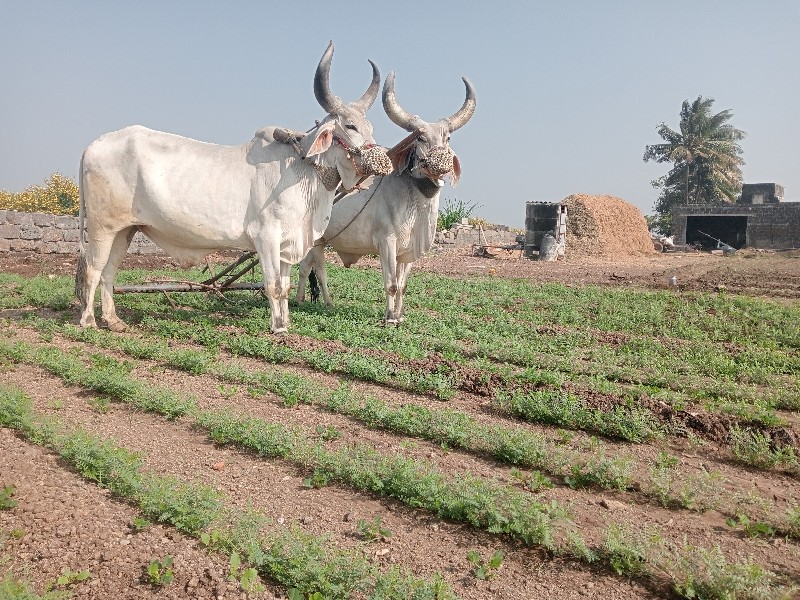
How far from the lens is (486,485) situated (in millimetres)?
4324

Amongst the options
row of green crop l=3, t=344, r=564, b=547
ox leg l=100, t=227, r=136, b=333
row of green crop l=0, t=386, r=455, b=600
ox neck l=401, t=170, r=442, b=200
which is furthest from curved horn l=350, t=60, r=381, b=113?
row of green crop l=0, t=386, r=455, b=600

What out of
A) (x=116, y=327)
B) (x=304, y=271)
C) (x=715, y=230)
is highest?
(x=715, y=230)

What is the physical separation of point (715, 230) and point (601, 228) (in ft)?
37.9

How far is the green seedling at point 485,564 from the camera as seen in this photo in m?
3.53

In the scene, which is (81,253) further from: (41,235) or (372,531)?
(41,235)

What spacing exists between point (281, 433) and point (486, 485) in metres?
1.68

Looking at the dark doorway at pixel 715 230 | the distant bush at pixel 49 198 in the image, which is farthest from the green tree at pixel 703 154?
the distant bush at pixel 49 198

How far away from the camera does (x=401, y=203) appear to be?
9.67 metres

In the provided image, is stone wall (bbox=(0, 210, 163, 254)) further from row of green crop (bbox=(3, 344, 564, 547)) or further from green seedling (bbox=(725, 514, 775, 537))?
green seedling (bbox=(725, 514, 775, 537))

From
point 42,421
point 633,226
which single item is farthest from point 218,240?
point 633,226

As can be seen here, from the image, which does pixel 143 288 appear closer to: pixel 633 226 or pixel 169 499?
pixel 169 499

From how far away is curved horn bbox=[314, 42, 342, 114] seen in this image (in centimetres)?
892

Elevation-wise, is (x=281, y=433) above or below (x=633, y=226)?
below

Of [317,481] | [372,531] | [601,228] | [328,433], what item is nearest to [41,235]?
[328,433]
